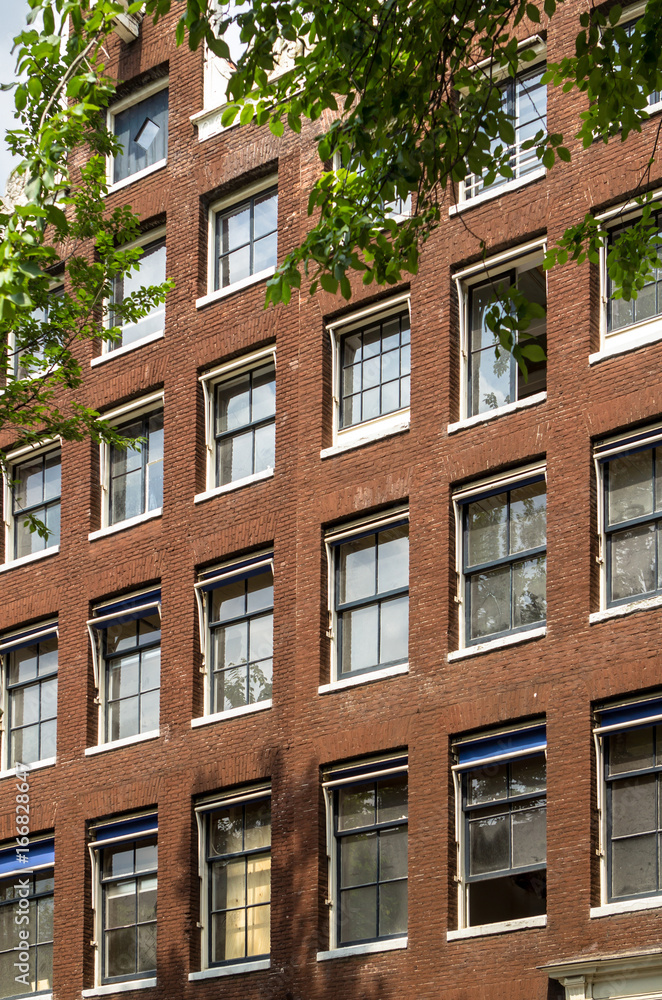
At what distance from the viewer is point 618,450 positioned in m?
21.3

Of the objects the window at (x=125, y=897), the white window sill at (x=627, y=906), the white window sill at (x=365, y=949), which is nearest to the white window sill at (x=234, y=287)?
the window at (x=125, y=897)

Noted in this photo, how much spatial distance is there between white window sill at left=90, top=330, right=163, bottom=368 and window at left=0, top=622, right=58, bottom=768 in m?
4.80

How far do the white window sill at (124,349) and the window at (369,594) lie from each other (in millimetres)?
6060

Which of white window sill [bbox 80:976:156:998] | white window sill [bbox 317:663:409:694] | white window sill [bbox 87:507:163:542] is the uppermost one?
white window sill [bbox 87:507:163:542]

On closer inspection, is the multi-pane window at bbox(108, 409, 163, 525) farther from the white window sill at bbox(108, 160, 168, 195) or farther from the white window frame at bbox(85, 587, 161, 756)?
the white window sill at bbox(108, 160, 168, 195)

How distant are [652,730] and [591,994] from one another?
3.27 m

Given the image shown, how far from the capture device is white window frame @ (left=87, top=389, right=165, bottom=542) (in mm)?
27797

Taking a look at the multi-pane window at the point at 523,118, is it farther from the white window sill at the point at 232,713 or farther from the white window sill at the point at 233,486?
the white window sill at the point at 232,713

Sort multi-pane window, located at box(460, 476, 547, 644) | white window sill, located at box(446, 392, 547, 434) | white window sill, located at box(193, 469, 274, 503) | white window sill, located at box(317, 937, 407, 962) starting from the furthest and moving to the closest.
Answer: white window sill, located at box(193, 469, 274, 503) → white window sill, located at box(446, 392, 547, 434) → multi-pane window, located at box(460, 476, 547, 644) → white window sill, located at box(317, 937, 407, 962)

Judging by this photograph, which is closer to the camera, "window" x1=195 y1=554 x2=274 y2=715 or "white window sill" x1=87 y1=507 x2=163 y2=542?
"window" x1=195 y1=554 x2=274 y2=715

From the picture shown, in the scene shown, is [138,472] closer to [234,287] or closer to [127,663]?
[127,663]

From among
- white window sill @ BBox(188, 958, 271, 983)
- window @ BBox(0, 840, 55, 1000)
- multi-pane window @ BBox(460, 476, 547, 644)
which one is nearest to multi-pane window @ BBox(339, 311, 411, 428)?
multi-pane window @ BBox(460, 476, 547, 644)

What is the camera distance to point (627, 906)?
19375 mm

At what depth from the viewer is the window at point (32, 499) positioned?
97.6ft
